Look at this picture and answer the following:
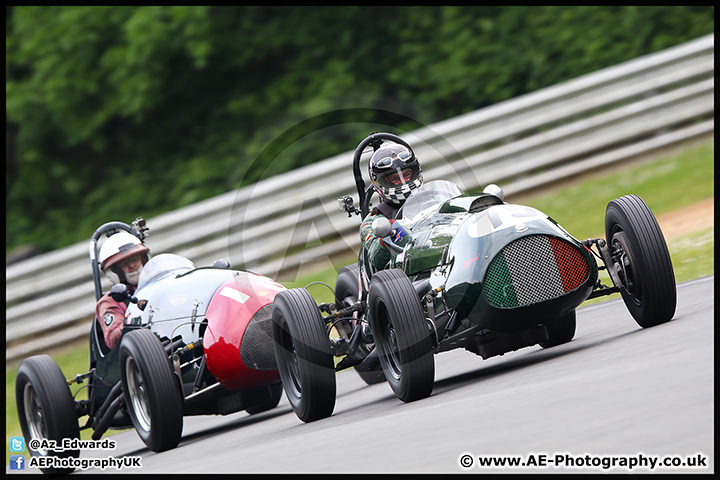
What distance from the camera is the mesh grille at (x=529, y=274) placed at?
5.80 meters

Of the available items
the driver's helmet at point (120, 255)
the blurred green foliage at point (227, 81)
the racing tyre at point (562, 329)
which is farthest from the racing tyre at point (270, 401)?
the blurred green foliage at point (227, 81)

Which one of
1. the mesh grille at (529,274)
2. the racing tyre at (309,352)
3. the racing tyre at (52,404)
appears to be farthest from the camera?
the racing tyre at (52,404)

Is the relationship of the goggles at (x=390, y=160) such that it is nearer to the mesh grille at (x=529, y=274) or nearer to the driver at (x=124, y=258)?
the mesh grille at (x=529, y=274)

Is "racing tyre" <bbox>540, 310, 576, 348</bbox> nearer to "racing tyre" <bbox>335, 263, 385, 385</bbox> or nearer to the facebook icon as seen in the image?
"racing tyre" <bbox>335, 263, 385, 385</bbox>

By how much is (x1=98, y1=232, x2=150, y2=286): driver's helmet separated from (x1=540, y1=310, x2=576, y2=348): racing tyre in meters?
3.67

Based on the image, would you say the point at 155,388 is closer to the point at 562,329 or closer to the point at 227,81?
the point at 562,329

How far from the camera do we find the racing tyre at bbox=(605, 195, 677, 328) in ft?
19.2

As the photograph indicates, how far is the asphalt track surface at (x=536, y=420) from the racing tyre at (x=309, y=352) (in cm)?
16

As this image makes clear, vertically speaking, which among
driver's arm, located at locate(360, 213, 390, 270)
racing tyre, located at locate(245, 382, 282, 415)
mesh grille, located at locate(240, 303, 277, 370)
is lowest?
racing tyre, located at locate(245, 382, 282, 415)

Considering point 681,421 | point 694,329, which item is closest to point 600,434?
point 681,421

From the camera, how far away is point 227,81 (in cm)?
1764

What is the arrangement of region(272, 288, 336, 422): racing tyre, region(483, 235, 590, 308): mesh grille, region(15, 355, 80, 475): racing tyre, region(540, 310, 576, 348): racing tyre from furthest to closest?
region(15, 355, 80, 475): racing tyre → region(540, 310, 576, 348): racing tyre → region(272, 288, 336, 422): racing tyre → region(483, 235, 590, 308): mesh grille

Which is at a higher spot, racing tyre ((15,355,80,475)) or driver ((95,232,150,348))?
driver ((95,232,150,348))

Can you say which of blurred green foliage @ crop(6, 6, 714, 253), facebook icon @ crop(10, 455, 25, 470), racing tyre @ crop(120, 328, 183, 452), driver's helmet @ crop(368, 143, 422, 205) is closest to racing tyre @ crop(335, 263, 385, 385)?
driver's helmet @ crop(368, 143, 422, 205)
